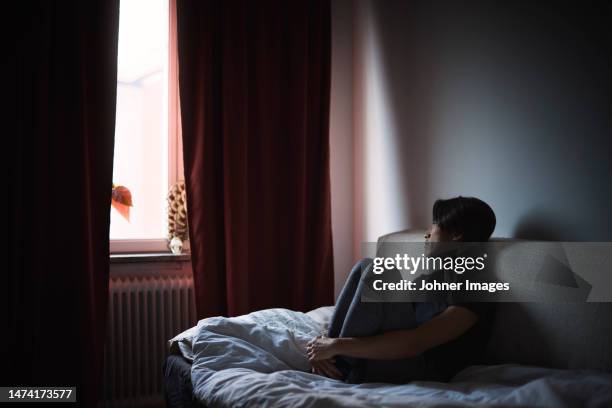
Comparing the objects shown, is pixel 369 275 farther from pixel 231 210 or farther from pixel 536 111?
pixel 231 210

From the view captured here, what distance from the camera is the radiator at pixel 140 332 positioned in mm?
2262

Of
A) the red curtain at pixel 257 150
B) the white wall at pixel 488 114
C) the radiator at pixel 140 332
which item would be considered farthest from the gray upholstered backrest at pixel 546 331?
the radiator at pixel 140 332

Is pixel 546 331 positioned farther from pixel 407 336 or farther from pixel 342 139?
pixel 342 139

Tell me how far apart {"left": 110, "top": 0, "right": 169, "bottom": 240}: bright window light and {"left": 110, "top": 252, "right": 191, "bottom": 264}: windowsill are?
0.14 meters

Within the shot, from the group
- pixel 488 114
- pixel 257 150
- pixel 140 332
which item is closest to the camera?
pixel 488 114

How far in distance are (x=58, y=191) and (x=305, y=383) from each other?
1471 mm

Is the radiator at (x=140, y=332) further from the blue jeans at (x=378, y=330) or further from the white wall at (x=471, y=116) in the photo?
the blue jeans at (x=378, y=330)

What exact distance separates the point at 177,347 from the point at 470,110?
1422mm

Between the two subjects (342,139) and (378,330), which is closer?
(378,330)

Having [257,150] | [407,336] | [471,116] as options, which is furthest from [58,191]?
[471,116]

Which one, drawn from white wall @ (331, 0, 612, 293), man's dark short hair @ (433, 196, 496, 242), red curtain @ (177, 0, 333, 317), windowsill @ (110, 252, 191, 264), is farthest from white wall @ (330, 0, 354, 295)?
man's dark short hair @ (433, 196, 496, 242)

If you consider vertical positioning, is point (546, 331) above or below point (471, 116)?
below

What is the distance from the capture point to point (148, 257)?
2.35 metres

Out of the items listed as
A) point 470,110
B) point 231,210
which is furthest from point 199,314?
point 470,110
